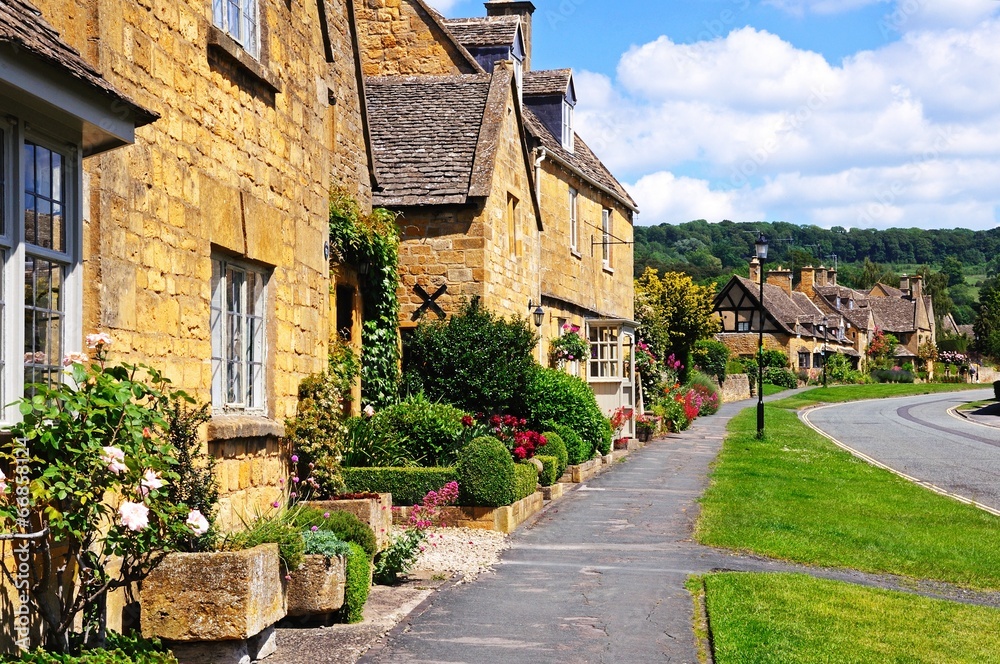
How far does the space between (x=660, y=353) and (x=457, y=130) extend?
17.1m

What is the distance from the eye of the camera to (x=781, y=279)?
94062 mm

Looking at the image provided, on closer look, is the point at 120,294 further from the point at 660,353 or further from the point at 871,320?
the point at 871,320

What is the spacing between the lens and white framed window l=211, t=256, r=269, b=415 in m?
9.27

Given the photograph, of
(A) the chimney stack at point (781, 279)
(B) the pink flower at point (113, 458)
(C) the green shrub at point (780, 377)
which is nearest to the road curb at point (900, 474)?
(B) the pink flower at point (113, 458)

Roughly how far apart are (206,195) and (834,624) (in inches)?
230

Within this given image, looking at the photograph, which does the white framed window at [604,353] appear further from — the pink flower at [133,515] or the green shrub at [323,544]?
the pink flower at [133,515]

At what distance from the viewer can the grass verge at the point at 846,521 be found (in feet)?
41.1

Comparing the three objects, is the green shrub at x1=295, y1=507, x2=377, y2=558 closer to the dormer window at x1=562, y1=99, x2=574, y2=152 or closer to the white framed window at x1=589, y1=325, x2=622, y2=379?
the white framed window at x1=589, y1=325, x2=622, y2=379

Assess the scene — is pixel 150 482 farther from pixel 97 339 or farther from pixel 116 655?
pixel 116 655

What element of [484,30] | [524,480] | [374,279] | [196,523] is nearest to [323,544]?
[196,523]

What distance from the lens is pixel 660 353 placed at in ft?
117

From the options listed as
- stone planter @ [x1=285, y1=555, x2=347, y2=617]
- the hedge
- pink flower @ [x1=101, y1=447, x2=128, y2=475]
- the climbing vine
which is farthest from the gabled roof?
pink flower @ [x1=101, y1=447, x2=128, y2=475]

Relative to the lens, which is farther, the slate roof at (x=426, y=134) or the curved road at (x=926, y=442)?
the curved road at (x=926, y=442)

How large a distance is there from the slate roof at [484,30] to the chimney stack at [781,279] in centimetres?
7091
